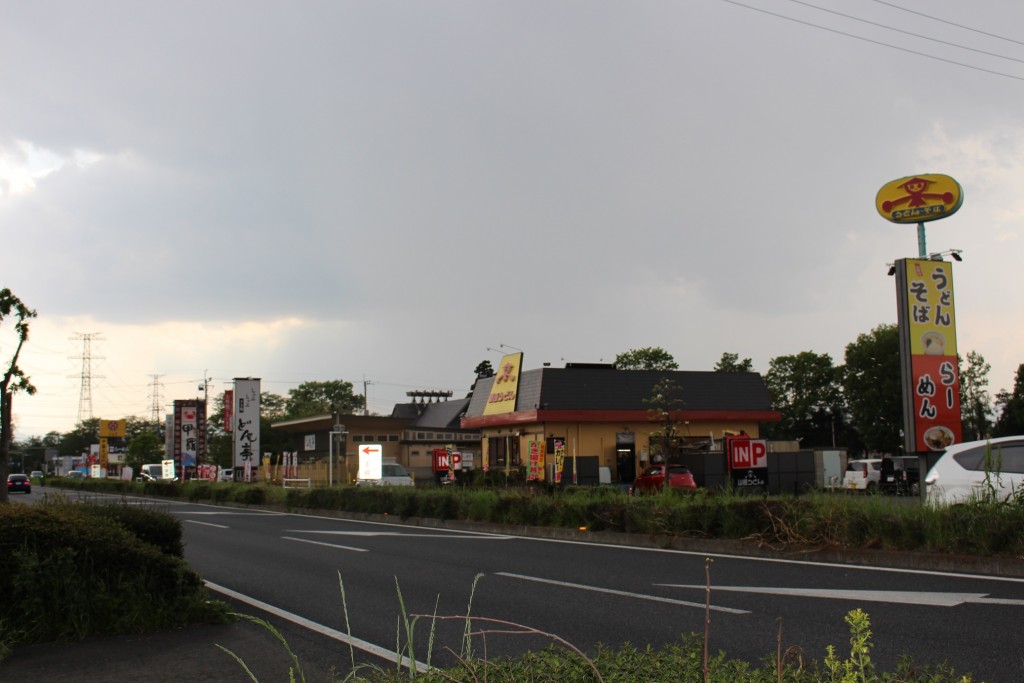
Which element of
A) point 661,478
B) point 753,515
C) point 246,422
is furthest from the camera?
point 246,422

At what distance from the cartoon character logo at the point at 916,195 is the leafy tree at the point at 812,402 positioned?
229 ft

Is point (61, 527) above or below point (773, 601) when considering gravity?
above

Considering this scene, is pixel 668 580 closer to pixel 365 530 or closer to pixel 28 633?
pixel 28 633

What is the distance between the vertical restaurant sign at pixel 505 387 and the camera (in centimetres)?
4278

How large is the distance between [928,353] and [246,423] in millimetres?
34612

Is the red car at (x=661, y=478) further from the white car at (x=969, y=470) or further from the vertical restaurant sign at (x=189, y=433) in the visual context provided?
the vertical restaurant sign at (x=189, y=433)

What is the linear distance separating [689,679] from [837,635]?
4987 millimetres

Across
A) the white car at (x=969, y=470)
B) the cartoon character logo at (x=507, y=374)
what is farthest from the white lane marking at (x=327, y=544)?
the cartoon character logo at (x=507, y=374)

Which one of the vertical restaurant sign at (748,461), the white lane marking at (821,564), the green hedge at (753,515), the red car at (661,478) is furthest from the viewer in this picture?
the red car at (661,478)

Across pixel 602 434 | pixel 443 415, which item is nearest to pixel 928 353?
pixel 602 434

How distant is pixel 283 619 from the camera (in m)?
8.90

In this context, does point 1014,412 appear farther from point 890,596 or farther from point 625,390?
point 890,596

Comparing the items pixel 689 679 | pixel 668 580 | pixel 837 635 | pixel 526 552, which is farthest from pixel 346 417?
pixel 689 679

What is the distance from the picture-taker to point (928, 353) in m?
16.9
